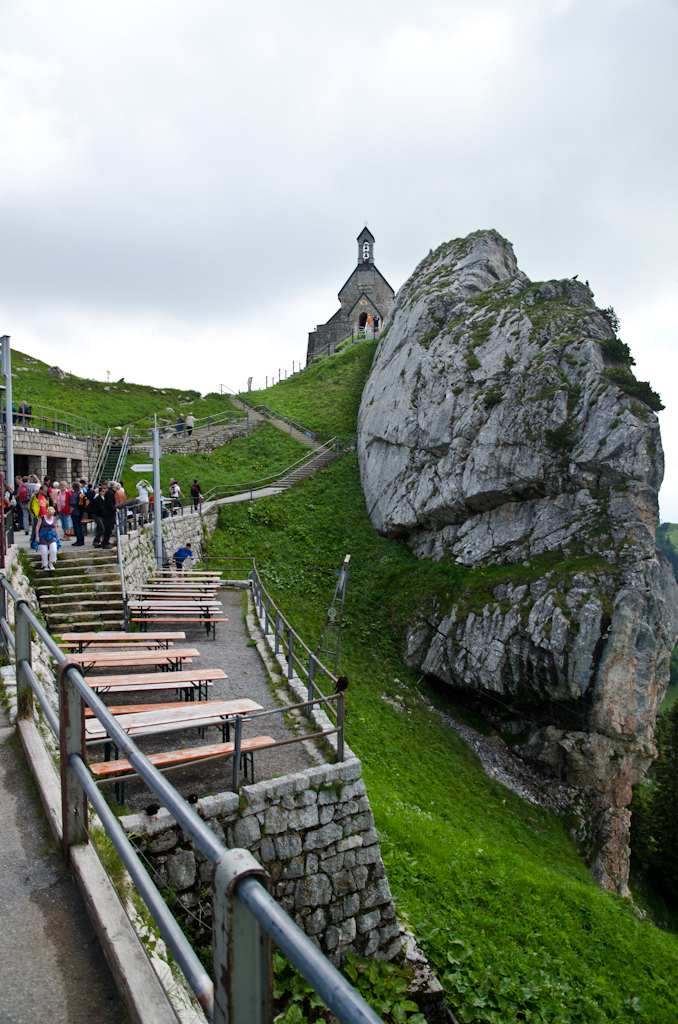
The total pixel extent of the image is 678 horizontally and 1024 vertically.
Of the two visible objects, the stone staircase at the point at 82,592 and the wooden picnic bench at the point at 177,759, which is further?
the stone staircase at the point at 82,592

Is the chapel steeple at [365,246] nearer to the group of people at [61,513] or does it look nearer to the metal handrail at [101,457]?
the metal handrail at [101,457]

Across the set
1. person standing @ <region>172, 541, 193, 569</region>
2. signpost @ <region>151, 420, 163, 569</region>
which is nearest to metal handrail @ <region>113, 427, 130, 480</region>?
person standing @ <region>172, 541, 193, 569</region>

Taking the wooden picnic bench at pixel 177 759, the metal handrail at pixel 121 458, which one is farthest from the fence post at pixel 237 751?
the metal handrail at pixel 121 458

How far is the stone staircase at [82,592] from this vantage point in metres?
11.0

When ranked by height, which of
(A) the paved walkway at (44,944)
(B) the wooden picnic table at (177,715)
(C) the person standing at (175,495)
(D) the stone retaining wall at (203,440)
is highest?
(D) the stone retaining wall at (203,440)

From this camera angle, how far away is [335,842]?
654 centimetres

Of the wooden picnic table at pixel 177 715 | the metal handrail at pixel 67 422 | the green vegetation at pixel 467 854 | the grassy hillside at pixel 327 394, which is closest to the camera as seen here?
the wooden picnic table at pixel 177 715

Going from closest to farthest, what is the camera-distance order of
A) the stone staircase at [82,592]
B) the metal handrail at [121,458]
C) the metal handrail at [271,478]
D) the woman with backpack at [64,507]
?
the stone staircase at [82,592] → the woman with backpack at [64,507] → the metal handrail at [121,458] → the metal handrail at [271,478]

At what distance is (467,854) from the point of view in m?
8.95

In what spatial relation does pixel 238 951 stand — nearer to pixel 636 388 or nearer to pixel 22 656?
pixel 22 656

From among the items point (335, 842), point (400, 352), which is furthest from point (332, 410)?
point (335, 842)

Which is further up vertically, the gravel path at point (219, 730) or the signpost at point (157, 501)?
the signpost at point (157, 501)

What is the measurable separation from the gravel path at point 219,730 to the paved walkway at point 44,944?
285cm

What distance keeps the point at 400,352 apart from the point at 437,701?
17604 mm
